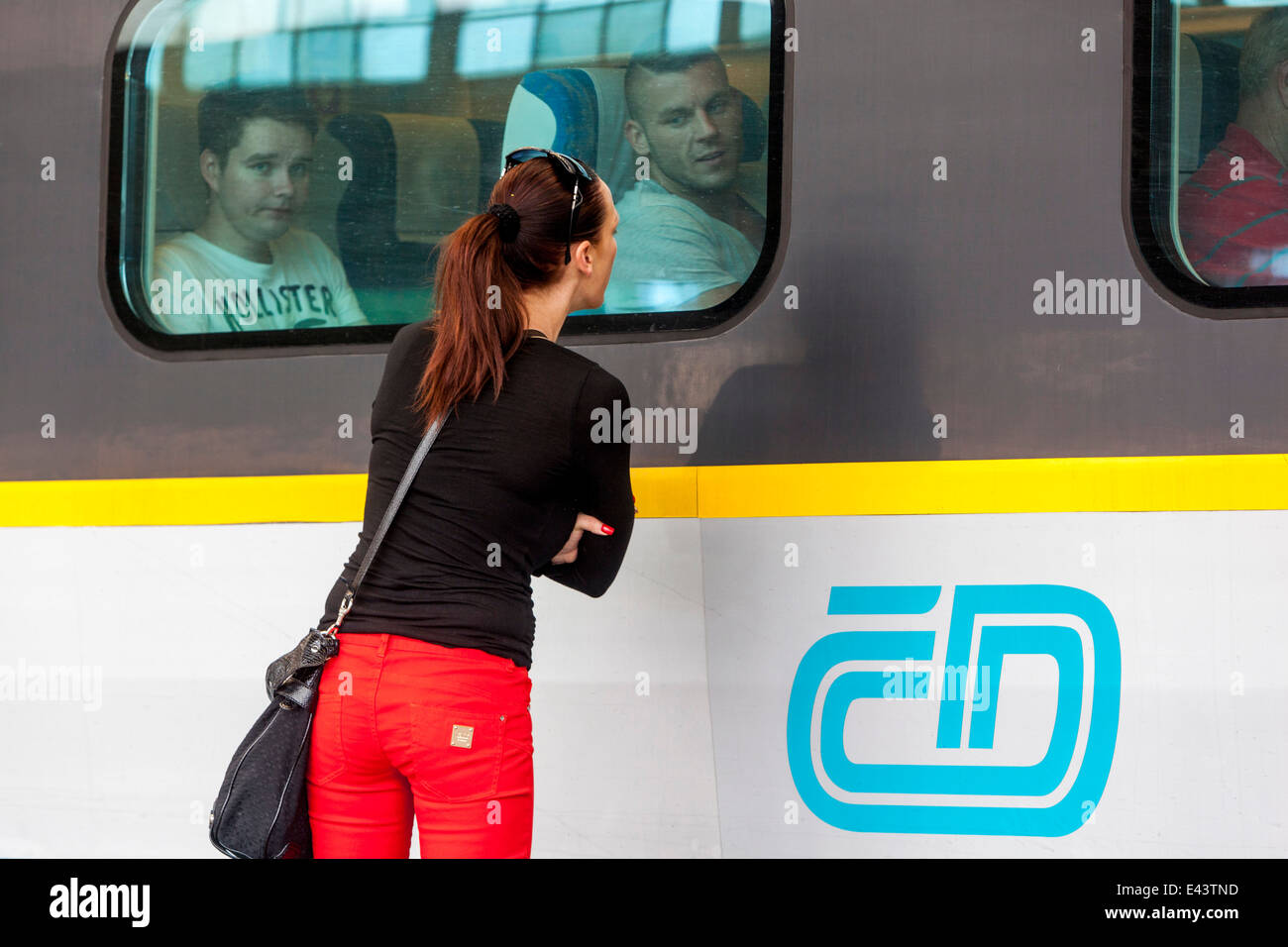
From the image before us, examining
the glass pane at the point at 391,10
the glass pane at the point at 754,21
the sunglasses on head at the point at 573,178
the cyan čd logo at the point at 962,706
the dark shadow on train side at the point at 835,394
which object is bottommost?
the cyan čd logo at the point at 962,706

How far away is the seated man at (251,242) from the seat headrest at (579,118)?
44 centimetres

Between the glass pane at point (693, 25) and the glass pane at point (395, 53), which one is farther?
the glass pane at point (395, 53)

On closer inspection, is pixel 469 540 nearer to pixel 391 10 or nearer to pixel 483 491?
pixel 483 491

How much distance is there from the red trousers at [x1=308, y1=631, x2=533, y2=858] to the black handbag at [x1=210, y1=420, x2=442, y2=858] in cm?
2

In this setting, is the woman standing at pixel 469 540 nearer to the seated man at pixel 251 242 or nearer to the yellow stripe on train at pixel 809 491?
the yellow stripe on train at pixel 809 491

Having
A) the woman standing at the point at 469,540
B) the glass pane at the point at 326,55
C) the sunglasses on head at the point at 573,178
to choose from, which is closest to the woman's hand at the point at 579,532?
the woman standing at the point at 469,540

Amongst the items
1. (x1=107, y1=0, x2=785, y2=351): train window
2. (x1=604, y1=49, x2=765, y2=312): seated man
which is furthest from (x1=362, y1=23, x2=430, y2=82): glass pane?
(x1=604, y1=49, x2=765, y2=312): seated man

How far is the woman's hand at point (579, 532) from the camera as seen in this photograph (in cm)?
175

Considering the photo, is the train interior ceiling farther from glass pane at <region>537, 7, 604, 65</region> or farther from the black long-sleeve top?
the black long-sleeve top

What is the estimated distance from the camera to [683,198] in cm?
226

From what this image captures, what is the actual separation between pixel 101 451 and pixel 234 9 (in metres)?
0.94

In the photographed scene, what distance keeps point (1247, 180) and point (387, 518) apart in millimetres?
1485

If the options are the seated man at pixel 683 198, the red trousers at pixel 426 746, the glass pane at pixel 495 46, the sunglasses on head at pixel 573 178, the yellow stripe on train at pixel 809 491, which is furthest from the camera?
the glass pane at pixel 495 46

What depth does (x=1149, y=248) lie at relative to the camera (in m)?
2.02
